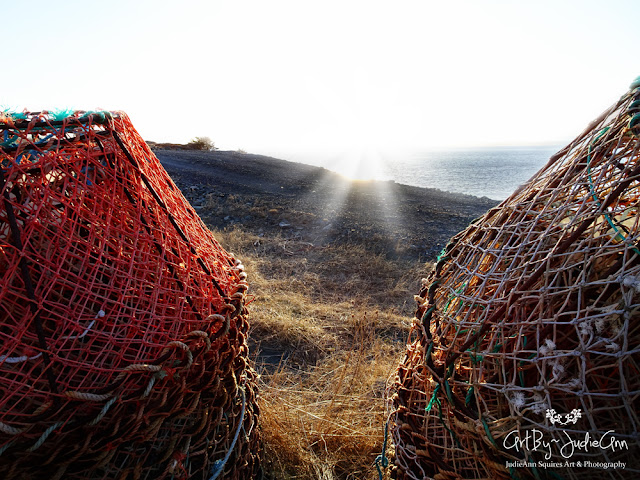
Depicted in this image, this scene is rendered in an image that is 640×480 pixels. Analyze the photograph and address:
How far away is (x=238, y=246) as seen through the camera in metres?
6.55

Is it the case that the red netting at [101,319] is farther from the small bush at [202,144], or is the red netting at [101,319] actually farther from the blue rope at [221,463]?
the small bush at [202,144]

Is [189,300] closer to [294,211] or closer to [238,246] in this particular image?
[238,246]

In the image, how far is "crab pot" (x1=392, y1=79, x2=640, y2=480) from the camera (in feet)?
3.10

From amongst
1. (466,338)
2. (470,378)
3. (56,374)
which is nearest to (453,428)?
(470,378)

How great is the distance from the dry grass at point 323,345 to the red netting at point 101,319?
0.94 meters

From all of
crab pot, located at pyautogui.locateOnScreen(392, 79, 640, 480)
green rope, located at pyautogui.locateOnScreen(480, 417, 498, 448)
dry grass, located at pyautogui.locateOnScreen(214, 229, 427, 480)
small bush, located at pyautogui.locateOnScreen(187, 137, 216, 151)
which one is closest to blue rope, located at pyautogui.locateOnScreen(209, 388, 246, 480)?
crab pot, located at pyautogui.locateOnScreen(392, 79, 640, 480)

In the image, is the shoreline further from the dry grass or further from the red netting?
the red netting

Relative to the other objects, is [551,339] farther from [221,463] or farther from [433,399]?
[221,463]

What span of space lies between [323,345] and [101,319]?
283cm

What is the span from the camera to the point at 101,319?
3.55 ft

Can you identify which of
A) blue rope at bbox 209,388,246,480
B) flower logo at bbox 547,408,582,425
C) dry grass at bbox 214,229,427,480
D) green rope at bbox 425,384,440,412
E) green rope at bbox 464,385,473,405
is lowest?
dry grass at bbox 214,229,427,480

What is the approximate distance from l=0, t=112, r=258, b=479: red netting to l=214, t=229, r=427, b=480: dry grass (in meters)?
0.94

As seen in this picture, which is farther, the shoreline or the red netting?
the shoreline

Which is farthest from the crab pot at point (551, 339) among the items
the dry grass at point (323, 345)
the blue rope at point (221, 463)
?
the dry grass at point (323, 345)
